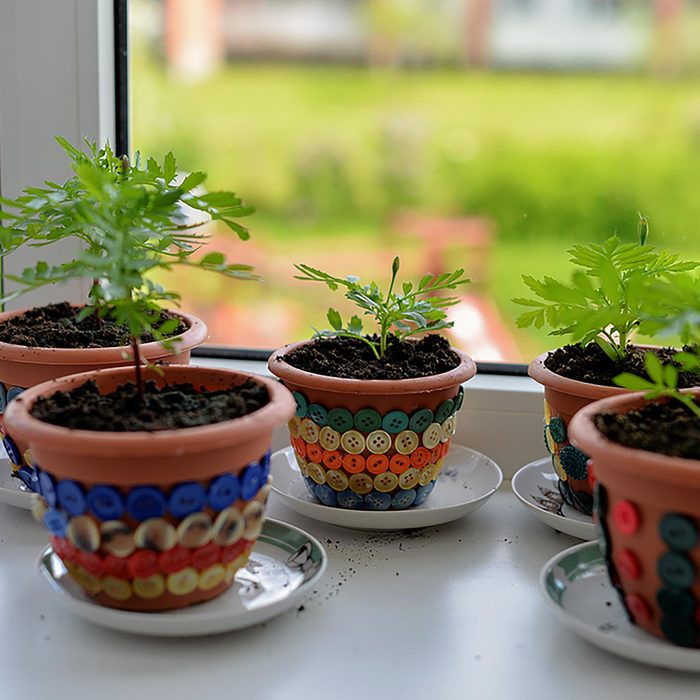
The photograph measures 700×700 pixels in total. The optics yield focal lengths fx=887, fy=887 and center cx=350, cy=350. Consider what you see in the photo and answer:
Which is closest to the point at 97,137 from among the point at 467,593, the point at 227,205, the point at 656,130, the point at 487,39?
the point at 227,205

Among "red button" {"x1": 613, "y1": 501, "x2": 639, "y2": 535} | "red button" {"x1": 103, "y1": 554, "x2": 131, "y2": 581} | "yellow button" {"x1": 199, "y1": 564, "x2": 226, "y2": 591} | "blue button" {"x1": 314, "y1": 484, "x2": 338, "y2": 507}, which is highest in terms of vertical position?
"red button" {"x1": 613, "y1": 501, "x2": 639, "y2": 535}

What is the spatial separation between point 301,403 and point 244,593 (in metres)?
0.20

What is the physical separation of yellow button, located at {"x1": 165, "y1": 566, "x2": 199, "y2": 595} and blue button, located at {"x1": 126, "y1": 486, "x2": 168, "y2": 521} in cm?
5

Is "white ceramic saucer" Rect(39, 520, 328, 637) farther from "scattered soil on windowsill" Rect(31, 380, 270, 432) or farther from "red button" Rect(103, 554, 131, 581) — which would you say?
"scattered soil on windowsill" Rect(31, 380, 270, 432)

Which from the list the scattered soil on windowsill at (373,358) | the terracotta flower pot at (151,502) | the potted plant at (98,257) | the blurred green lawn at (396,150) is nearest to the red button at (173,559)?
the terracotta flower pot at (151,502)

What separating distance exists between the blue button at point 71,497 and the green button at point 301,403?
26cm

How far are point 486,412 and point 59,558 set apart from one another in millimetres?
513

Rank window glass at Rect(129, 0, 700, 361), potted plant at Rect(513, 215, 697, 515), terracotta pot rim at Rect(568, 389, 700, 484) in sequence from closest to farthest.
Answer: terracotta pot rim at Rect(568, 389, 700, 484) < potted plant at Rect(513, 215, 697, 515) < window glass at Rect(129, 0, 700, 361)

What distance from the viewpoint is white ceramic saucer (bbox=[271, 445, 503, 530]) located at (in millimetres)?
828

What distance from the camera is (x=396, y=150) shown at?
252cm

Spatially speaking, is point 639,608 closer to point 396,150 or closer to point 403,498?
point 403,498

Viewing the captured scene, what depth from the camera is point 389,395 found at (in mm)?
810

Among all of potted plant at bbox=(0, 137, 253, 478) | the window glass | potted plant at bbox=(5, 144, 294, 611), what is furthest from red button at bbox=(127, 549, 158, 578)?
the window glass

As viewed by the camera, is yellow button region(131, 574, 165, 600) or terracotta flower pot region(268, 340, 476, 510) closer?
yellow button region(131, 574, 165, 600)
